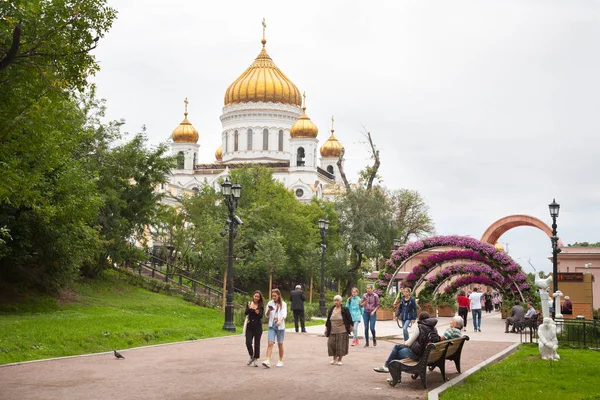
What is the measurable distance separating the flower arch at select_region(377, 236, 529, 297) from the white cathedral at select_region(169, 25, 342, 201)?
1745 inches

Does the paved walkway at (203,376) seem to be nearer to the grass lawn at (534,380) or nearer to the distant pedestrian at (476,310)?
the grass lawn at (534,380)

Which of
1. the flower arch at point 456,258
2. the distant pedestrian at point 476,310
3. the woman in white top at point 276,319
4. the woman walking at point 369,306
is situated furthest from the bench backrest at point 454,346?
the flower arch at point 456,258

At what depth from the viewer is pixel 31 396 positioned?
32.4 feet

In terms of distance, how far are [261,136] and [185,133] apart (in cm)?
868

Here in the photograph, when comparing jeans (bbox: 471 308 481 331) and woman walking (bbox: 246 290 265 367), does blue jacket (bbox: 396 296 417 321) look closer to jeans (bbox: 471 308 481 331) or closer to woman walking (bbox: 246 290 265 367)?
woman walking (bbox: 246 290 265 367)

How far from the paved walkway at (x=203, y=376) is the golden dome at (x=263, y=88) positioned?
61022mm

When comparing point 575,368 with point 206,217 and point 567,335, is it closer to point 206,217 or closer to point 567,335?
point 567,335

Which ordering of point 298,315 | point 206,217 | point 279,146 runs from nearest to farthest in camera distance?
point 298,315, point 206,217, point 279,146

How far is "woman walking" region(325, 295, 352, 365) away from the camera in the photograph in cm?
1358

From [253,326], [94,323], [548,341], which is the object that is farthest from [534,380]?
[94,323]

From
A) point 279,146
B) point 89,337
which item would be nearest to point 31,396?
point 89,337

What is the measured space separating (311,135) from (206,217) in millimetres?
31763

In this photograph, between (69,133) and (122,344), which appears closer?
(122,344)

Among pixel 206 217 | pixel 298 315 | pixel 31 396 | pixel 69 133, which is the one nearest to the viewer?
pixel 31 396
